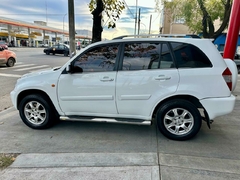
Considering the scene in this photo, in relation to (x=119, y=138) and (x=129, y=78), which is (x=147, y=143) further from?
(x=129, y=78)

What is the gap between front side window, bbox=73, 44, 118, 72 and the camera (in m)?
3.42

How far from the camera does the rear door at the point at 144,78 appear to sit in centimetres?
317

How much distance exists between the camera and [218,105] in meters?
3.09

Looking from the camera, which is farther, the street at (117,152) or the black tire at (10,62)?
the black tire at (10,62)

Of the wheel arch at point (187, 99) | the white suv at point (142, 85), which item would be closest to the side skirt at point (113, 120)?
the white suv at point (142, 85)

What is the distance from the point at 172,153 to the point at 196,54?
5.54 ft

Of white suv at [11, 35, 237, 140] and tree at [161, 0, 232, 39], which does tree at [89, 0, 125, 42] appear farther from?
tree at [161, 0, 232, 39]

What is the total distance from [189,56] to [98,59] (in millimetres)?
1628

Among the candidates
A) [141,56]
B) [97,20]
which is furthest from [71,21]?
[141,56]

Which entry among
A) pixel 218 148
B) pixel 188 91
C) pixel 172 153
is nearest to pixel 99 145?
pixel 172 153

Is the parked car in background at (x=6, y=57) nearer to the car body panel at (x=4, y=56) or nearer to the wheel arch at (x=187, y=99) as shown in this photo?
the car body panel at (x=4, y=56)

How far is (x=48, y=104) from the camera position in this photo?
3.71 meters

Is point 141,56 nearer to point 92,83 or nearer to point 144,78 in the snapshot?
point 144,78

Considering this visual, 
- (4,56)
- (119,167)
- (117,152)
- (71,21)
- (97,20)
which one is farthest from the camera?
(4,56)
